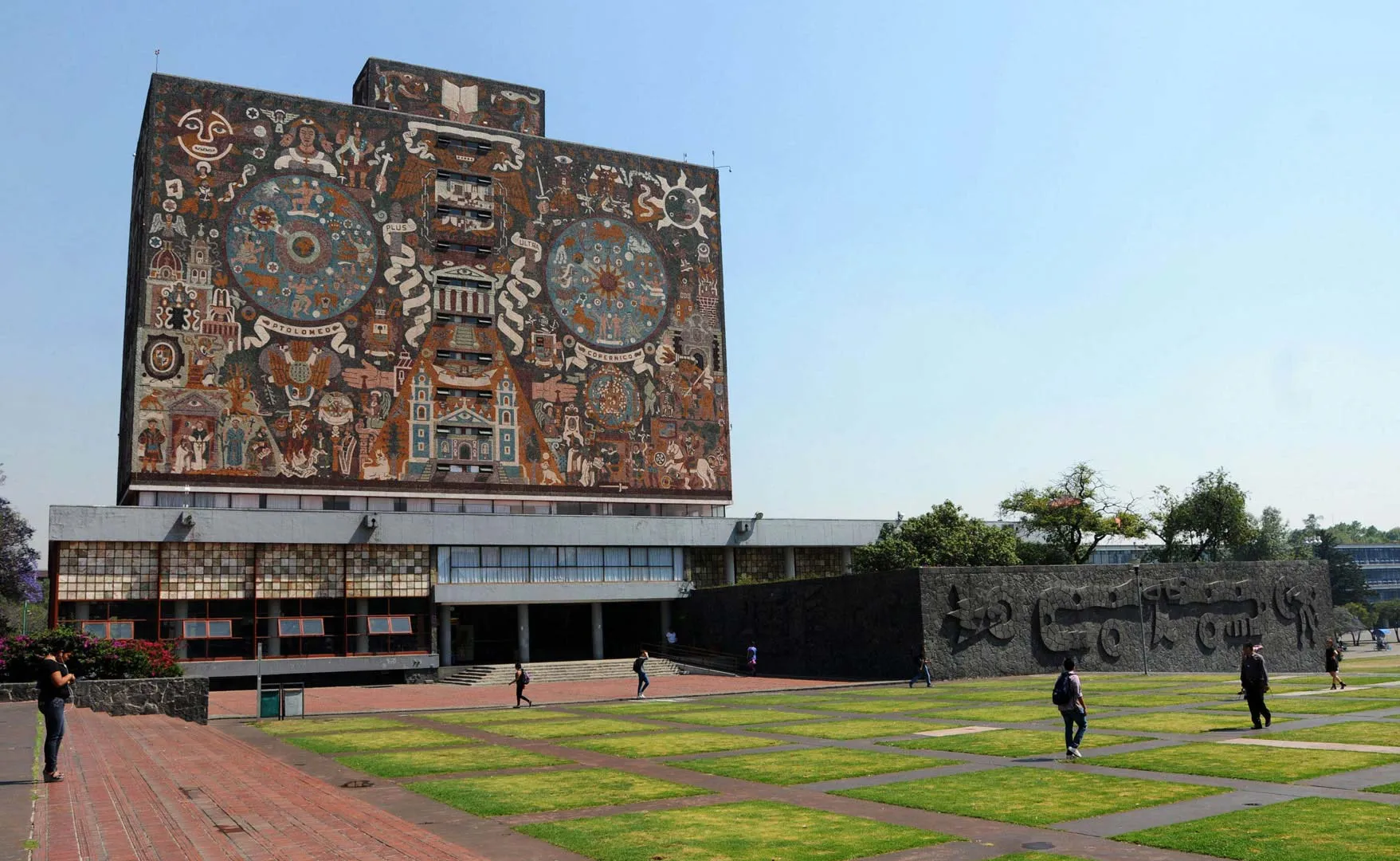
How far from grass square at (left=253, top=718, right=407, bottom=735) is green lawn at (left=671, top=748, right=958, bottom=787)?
483 inches

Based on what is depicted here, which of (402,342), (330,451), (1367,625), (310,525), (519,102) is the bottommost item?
(1367,625)

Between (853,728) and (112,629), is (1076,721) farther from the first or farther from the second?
(112,629)

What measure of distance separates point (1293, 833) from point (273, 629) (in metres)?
52.7

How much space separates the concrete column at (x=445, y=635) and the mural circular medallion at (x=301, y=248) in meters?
17.7

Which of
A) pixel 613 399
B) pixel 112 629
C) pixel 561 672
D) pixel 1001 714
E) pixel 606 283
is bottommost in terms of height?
pixel 561 672

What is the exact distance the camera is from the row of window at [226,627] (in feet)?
173

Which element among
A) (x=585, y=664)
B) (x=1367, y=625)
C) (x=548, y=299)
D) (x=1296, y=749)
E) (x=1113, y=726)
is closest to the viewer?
(x=1296, y=749)

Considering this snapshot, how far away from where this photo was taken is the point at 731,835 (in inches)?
542

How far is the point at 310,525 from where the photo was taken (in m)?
57.9

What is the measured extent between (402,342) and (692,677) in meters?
26.1

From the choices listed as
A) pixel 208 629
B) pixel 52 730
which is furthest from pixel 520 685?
pixel 208 629

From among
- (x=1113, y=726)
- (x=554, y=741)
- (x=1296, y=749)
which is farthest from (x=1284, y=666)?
(x=554, y=741)

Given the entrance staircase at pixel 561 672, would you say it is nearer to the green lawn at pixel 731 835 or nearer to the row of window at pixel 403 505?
the row of window at pixel 403 505

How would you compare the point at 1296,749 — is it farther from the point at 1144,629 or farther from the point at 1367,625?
the point at 1367,625
